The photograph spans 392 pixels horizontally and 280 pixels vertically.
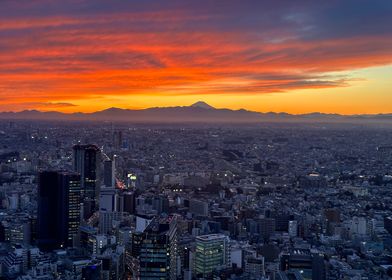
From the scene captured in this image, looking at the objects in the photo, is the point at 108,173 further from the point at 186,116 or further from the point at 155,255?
the point at 186,116

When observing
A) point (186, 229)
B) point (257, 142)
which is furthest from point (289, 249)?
point (257, 142)

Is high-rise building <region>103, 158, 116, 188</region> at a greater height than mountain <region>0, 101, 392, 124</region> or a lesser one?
lesser

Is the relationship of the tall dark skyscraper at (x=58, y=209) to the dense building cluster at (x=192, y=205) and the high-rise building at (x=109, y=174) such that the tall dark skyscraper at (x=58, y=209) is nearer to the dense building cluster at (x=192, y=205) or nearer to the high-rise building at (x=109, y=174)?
the dense building cluster at (x=192, y=205)

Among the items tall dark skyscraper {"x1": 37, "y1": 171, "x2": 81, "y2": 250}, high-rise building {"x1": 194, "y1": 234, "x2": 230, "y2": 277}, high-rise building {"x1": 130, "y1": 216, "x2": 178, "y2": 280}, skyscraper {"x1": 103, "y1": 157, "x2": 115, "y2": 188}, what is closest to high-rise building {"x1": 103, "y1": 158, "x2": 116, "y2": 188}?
skyscraper {"x1": 103, "y1": 157, "x2": 115, "y2": 188}

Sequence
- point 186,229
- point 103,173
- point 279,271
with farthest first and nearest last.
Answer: point 103,173, point 186,229, point 279,271

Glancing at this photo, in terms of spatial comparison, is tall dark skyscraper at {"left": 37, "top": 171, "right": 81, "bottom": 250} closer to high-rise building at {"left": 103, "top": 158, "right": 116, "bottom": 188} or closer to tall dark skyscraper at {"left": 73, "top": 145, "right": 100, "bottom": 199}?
tall dark skyscraper at {"left": 73, "top": 145, "right": 100, "bottom": 199}

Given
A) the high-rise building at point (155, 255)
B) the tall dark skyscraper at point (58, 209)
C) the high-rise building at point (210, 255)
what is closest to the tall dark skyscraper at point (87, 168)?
the tall dark skyscraper at point (58, 209)

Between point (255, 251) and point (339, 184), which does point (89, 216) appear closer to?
point (255, 251)
